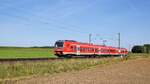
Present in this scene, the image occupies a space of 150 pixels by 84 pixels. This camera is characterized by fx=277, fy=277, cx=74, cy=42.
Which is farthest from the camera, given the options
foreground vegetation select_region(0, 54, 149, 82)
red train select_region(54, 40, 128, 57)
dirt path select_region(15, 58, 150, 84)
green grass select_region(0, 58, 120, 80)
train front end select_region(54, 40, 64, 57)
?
red train select_region(54, 40, 128, 57)

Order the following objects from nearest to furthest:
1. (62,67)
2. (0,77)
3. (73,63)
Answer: (0,77)
(62,67)
(73,63)

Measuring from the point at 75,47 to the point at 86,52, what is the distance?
5.86 metres

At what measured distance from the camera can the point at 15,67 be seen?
24109mm

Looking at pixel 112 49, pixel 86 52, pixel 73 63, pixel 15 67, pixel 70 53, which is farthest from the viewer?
pixel 112 49

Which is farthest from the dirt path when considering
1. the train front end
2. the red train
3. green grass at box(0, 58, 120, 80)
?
the red train

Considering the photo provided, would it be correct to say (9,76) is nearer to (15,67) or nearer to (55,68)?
(15,67)

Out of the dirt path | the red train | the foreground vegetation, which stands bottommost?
the dirt path

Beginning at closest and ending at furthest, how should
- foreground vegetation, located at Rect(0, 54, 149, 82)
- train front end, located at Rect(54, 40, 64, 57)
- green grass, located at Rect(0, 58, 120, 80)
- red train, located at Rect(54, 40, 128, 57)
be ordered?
foreground vegetation, located at Rect(0, 54, 149, 82), green grass, located at Rect(0, 58, 120, 80), train front end, located at Rect(54, 40, 64, 57), red train, located at Rect(54, 40, 128, 57)

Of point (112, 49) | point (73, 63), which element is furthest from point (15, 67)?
point (112, 49)

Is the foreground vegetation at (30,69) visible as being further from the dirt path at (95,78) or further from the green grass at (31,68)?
the dirt path at (95,78)

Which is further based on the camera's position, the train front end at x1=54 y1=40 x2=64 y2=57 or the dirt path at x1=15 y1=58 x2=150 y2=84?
the train front end at x1=54 y1=40 x2=64 y2=57

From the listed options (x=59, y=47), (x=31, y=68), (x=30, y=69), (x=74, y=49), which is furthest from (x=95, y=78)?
(x=74, y=49)

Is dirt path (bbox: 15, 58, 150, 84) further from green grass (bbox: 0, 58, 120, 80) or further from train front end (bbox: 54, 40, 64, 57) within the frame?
train front end (bbox: 54, 40, 64, 57)

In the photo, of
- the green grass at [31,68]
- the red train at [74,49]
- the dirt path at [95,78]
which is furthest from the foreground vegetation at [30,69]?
the red train at [74,49]
